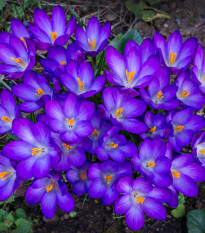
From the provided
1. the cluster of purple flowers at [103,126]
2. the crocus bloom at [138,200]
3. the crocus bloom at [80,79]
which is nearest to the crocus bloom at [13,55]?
the cluster of purple flowers at [103,126]

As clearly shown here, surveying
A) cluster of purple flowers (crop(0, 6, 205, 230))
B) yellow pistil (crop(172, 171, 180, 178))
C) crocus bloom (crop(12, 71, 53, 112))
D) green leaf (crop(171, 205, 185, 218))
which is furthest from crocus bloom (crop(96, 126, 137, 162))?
green leaf (crop(171, 205, 185, 218))

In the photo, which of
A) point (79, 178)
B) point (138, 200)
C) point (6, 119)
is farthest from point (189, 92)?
point (6, 119)

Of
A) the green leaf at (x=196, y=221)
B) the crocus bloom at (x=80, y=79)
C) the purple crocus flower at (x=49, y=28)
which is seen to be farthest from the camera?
the green leaf at (x=196, y=221)

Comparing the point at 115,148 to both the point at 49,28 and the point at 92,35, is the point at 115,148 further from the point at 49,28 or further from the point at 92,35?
the point at 49,28

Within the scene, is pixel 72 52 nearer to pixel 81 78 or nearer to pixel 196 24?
pixel 81 78

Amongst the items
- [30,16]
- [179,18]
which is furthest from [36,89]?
[179,18]

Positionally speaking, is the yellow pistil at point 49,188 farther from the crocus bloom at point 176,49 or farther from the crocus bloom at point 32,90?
the crocus bloom at point 176,49

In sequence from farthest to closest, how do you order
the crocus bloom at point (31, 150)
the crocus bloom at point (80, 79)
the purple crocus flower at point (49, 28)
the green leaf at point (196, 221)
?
the green leaf at point (196, 221)
the purple crocus flower at point (49, 28)
the crocus bloom at point (80, 79)
the crocus bloom at point (31, 150)
